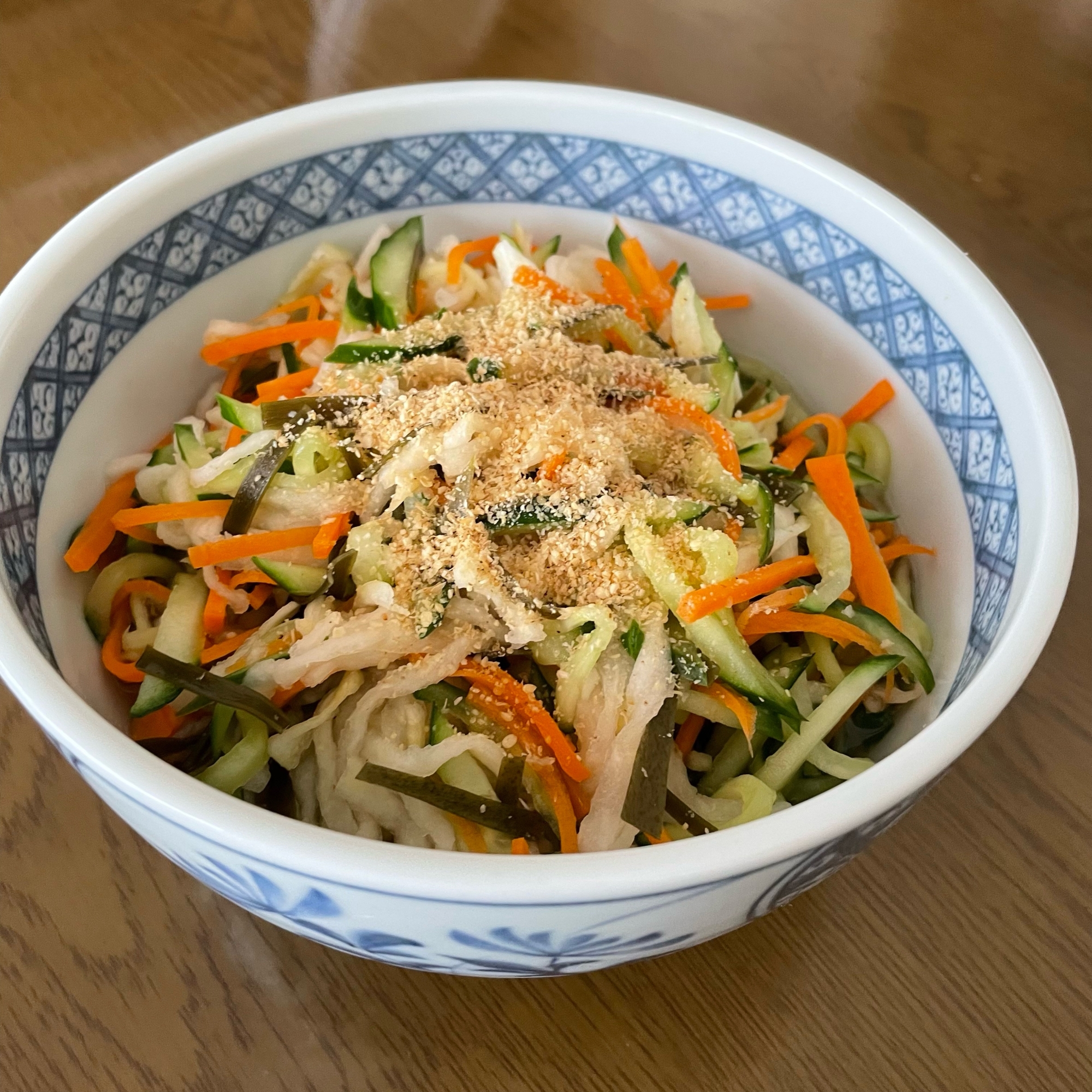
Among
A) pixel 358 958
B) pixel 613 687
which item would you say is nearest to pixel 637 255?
pixel 613 687

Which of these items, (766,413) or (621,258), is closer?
(766,413)

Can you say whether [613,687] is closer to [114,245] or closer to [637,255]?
[637,255]

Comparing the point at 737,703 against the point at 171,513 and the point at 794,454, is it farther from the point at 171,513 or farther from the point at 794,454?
the point at 171,513

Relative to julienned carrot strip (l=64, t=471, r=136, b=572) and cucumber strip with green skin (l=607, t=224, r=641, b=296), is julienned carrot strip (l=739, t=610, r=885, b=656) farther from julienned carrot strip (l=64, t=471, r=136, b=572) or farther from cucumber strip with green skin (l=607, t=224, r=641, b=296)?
julienned carrot strip (l=64, t=471, r=136, b=572)

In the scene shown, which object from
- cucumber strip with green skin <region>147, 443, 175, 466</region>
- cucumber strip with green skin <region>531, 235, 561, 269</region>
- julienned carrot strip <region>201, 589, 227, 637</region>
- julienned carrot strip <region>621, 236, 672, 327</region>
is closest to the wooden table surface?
julienned carrot strip <region>201, 589, 227, 637</region>

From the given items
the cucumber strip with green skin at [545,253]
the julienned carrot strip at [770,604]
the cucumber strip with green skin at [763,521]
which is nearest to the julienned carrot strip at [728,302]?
the cucumber strip with green skin at [545,253]

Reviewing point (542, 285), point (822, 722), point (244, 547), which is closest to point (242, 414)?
point (244, 547)

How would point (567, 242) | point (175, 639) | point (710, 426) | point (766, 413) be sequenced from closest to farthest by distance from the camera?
1. point (175, 639)
2. point (710, 426)
3. point (766, 413)
4. point (567, 242)
